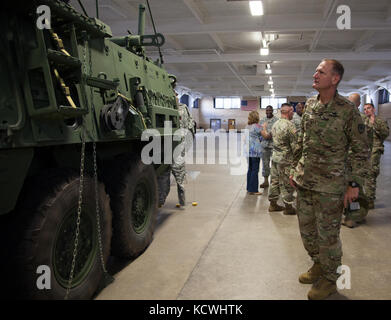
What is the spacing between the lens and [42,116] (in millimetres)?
2180

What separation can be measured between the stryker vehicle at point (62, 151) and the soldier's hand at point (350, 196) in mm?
1924

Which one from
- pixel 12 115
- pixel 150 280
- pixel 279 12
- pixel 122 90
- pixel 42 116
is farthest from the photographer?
pixel 279 12

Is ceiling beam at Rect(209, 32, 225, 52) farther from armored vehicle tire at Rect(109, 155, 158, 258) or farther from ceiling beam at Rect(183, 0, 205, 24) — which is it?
armored vehicle tire at Rect(109, 155, 158, 258)

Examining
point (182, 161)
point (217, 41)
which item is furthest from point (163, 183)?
point (217, 41)

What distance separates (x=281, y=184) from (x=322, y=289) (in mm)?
2673

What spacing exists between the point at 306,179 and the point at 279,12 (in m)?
8.07

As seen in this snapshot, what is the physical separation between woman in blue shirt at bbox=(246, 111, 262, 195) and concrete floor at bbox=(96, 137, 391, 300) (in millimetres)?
1013

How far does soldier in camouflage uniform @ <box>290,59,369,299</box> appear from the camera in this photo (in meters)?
2.77

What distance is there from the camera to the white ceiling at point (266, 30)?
9102 mm

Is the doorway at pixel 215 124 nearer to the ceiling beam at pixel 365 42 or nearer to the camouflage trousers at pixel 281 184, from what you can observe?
the ceiling beam at pixel 365 42

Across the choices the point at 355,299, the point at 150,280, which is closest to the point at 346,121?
the point at 355,299

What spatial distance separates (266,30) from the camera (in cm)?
988

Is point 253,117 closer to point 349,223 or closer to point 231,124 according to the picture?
point 349,223
